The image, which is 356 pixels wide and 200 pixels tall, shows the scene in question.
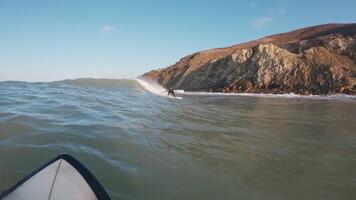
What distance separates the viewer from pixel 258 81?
44.9 metres

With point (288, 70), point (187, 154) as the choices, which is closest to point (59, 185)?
point (187, 154)

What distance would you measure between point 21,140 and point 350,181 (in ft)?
23.9

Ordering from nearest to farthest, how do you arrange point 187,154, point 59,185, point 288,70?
point 59,185, point 187,154, point 288,70

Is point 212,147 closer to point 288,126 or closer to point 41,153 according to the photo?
point 41,153

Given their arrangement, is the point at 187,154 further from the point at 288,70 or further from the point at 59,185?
the point at 288,70

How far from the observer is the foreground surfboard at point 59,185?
14.0ft

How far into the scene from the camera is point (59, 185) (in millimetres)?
4367

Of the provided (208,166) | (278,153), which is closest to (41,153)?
(208,166)

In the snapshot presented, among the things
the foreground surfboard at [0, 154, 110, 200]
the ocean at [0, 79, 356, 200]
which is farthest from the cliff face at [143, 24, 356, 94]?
the foreground surfboard at [0, 154, 110, 200]

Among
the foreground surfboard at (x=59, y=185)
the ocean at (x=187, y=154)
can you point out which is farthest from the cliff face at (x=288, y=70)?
the foreground surfboard at (x=59, y=185)

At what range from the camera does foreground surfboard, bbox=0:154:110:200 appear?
14.0 ft

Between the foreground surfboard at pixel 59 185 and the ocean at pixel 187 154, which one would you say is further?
the ocean at pixel 187 154

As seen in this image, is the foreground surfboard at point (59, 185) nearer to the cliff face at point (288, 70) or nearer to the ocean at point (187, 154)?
the ocean at point (187, 154)

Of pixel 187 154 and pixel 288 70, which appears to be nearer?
pixel 187 154
